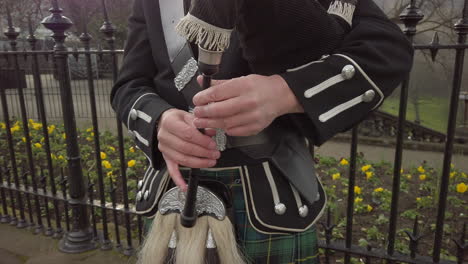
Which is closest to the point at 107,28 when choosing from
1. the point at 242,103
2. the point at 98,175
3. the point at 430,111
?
the point at 98,175

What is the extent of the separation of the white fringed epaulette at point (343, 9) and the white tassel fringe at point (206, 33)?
33cm

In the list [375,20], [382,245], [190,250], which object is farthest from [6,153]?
[375,20]

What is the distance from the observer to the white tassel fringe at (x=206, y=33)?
0.73m

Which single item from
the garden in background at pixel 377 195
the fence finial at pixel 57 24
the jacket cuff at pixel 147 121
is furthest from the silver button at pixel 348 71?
the fence finial at pixel 57 24

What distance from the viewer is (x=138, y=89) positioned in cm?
121

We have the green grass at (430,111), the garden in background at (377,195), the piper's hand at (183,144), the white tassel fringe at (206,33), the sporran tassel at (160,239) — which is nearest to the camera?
the white tassel fringe at (206,33)

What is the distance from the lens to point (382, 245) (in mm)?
2758

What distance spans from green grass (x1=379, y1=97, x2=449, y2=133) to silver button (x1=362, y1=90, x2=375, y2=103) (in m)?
3.61

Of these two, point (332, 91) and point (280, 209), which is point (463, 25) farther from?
point (280, 209)

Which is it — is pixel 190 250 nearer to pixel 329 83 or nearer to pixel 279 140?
pixel 279 140

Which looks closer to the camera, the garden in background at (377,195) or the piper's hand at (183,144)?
the piper's hand at (183,144)

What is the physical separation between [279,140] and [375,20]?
0.39m

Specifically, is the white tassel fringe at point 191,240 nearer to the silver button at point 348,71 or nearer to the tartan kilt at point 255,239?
the tartan kilt at point 255,239

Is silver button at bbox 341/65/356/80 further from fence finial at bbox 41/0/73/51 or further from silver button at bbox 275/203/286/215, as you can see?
fence finial at bbox 41/0/73/51
